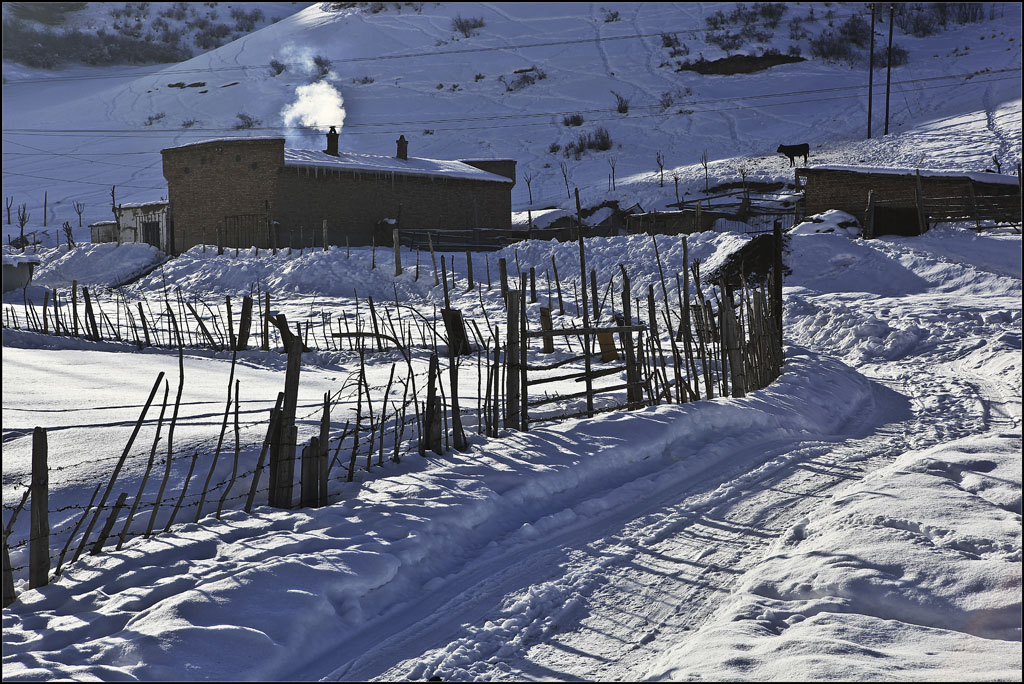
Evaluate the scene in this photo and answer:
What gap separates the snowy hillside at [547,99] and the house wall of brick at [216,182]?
56.8 ft

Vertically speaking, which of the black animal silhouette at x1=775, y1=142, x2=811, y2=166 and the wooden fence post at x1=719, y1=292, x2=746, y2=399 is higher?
the black animal silhouette at x1=775, y1=142, x2=811, y2=166

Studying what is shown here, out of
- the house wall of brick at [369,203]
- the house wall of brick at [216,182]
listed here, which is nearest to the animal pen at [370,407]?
the house wall of brick at [369,203]

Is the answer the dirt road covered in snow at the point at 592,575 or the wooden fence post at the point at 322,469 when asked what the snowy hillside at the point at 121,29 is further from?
the dirt road covered in snow at the point at 592,575

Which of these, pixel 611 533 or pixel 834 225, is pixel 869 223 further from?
pixel 611 533

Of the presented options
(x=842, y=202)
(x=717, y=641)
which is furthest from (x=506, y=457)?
(x=842, y=202)

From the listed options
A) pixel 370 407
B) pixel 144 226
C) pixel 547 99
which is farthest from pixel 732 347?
pixel 547 99

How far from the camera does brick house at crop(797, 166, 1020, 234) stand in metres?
22.7

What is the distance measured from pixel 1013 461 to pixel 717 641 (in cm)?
354

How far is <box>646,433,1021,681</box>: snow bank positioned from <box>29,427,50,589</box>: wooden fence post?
3277 mm

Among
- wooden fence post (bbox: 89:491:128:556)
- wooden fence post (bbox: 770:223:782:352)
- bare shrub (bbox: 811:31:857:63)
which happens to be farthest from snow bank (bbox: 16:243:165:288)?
bare shrub (bbox: 811:31:857:63)

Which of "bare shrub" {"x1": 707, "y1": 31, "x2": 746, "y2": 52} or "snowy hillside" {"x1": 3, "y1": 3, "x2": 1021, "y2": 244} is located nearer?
"snowy hillside" {"x1": 3, "y1": 3, "x2": 1021, "y2": 244}

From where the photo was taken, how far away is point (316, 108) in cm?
7062

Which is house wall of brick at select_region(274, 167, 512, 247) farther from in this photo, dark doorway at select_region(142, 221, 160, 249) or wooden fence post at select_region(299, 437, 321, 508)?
wooden fence post at select_region(299, 437, 321, 508)

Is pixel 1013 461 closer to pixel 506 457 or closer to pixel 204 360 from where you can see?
pixel 506 457
